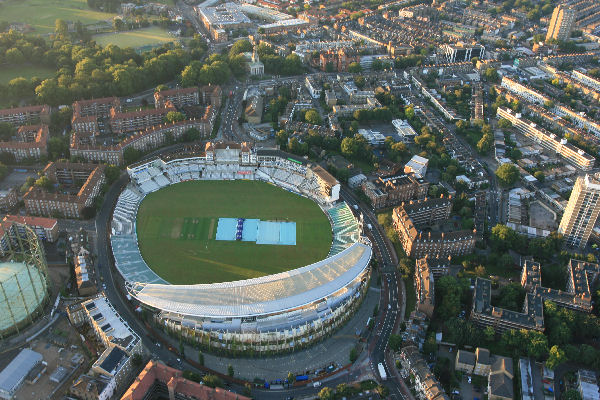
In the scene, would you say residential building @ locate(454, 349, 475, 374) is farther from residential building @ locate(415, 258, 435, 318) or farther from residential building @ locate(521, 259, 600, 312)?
residential building @ locate(521, 259, 600, 312)

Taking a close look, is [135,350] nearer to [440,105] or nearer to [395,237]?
[395,237]

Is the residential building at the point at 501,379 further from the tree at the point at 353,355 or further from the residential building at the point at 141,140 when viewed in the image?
the residential building at the point at 141,140

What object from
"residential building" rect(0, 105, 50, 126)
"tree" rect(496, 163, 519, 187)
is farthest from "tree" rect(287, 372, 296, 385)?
"residential building" rect(0, 105, 50, 126)

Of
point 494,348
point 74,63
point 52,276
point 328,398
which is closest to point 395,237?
point 494,348

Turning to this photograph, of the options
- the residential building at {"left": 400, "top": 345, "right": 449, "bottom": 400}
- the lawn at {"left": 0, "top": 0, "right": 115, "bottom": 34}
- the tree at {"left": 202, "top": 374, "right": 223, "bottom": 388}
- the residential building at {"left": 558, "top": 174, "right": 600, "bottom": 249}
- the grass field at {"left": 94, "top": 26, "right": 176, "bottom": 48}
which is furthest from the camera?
the lawn at {"left": 0, "top": 0, "right": 115, "bottom": 34}

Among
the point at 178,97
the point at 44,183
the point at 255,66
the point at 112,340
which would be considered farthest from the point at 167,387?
the point at 255,66

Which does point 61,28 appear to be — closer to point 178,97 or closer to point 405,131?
point 178,97
